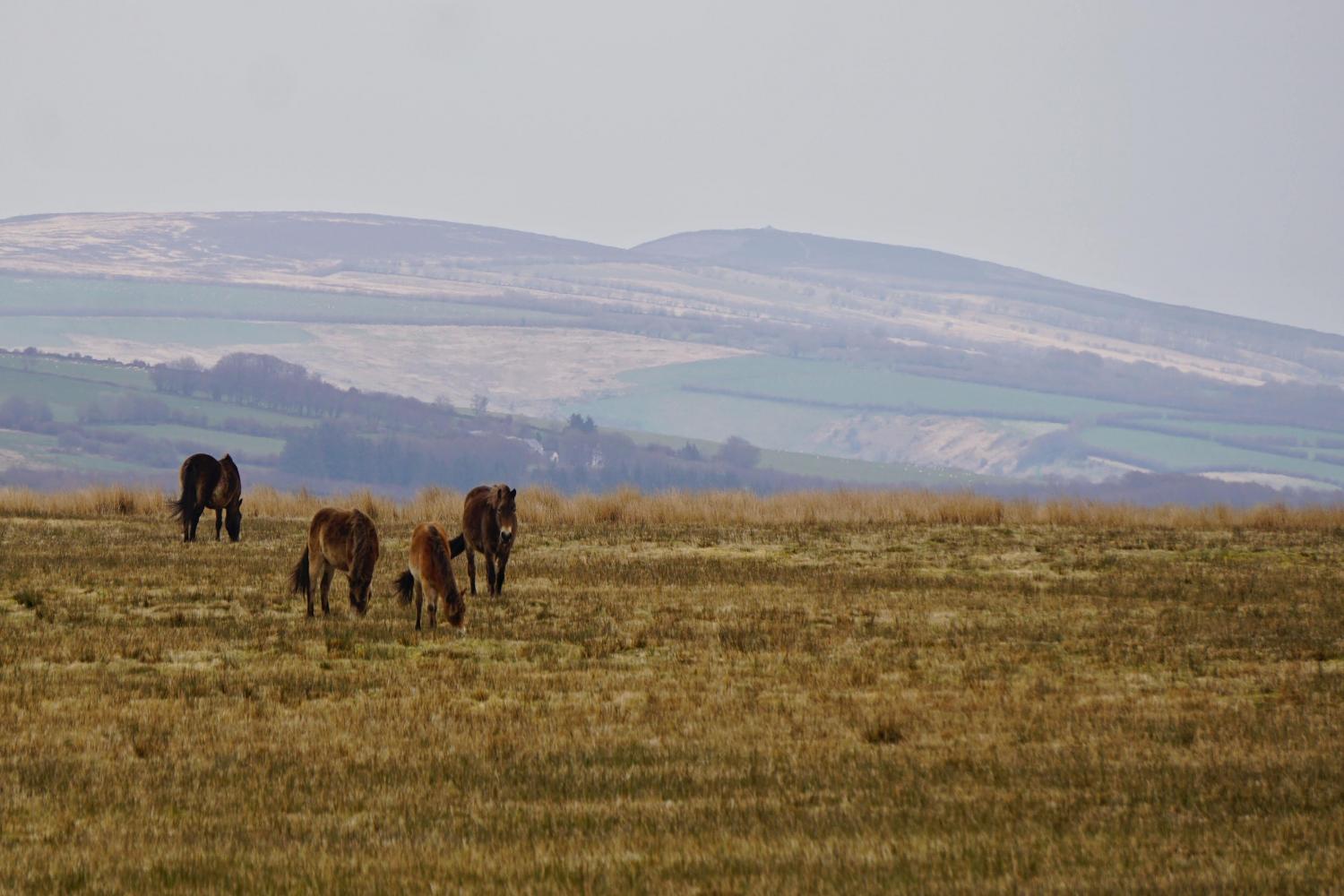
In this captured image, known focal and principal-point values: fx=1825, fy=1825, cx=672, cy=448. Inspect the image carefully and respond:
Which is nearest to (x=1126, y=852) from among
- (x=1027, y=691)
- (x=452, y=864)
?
(x=452, y=864)

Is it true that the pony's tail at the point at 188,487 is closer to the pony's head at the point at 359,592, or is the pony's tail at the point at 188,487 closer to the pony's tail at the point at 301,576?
the pony's tail at the point at 301,576

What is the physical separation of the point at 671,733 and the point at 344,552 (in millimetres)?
7455

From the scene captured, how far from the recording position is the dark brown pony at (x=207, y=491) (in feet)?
103

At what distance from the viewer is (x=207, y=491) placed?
31578 millimetres

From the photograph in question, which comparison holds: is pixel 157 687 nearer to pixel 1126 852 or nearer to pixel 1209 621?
pixel 1126 852

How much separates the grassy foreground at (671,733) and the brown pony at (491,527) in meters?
0.68

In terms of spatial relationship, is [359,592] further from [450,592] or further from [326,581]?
[450,592]

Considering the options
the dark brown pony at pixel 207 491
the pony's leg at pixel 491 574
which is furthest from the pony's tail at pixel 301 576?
the dark brown pony at pixel 207 491

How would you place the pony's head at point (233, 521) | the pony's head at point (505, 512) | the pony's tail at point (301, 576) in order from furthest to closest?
the pony's head at point (233, 521), the pony's head at point (505, 512), the pony's tail at point (301, 576)

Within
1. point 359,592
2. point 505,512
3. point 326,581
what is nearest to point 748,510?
point 505,512

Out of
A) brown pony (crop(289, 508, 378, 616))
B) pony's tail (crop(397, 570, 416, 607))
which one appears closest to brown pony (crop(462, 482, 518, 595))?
pony's tail (crop(397, 570, 416, 607))

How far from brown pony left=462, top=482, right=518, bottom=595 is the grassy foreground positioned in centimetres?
68

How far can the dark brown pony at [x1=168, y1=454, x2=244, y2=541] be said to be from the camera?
31453 mm

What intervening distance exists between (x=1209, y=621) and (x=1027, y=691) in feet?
21.8
